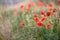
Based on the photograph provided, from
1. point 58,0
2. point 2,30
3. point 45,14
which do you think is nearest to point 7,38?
point 2,30

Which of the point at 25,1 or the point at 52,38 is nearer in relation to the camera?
the point at 52,38

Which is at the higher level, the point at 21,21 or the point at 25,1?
the point at 25,1

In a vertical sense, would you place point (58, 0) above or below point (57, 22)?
above

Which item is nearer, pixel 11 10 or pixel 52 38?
pixel 52 38

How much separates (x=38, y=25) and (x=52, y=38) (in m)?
0.19

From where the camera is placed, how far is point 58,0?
2.53 metres

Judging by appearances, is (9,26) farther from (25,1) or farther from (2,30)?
(25,1)

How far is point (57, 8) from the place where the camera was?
2.53 m

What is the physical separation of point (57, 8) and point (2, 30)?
2.01ft

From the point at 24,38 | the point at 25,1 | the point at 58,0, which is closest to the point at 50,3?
the point at 58,0

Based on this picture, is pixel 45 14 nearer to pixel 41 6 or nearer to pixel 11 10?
pixel 41 6

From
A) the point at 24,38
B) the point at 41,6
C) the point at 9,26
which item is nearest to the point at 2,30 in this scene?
the point at 9,26

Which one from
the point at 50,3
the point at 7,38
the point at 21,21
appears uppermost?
the point at 50,3

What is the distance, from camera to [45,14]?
2490 mm
